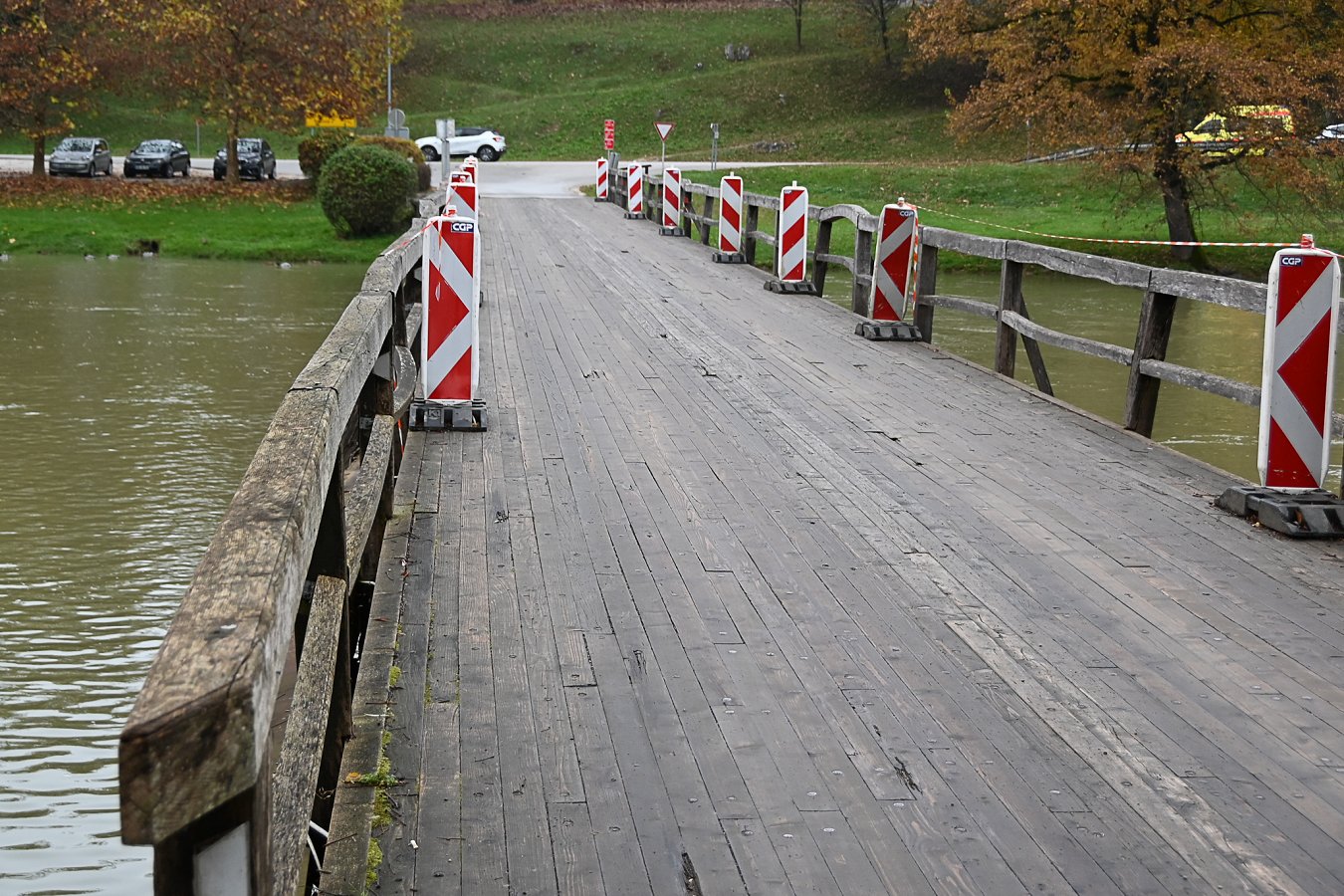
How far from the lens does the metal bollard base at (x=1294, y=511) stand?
6.42 meters

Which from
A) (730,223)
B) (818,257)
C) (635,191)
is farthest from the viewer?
(635,191)

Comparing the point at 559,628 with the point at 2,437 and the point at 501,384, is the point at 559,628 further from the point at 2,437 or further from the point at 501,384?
the point at 2,437

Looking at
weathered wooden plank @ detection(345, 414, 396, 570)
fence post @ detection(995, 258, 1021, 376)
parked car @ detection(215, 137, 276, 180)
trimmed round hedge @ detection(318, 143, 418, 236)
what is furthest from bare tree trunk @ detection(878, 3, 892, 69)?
weathered wooden plank @ detection(345, 414, 396, 570)

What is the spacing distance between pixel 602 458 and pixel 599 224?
62.5 ft

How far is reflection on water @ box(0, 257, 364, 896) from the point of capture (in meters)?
5.67

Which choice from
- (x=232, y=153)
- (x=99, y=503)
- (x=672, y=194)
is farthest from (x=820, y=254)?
(x=232, y=153)

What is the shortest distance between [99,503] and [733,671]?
21.6 feet

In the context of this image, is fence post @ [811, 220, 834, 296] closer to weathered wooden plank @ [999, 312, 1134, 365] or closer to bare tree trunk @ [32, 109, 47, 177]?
weathered wooden plank @ [999, 312, 1134, 365]

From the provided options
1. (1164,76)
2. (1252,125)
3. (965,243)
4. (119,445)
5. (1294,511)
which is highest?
(1164,76)

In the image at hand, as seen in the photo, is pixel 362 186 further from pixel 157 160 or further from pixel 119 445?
pixel 119 445

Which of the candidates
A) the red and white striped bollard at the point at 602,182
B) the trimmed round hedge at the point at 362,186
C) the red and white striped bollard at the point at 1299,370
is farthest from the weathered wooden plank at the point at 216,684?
the red and white striped bollard at the point at 602,182

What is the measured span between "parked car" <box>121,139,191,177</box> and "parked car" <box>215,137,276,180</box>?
3.72 ft

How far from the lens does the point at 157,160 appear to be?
42000 millimetres

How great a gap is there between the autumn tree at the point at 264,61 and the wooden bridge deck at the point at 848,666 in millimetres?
31201
